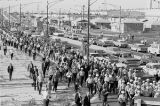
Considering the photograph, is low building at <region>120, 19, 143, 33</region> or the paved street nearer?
the paved street

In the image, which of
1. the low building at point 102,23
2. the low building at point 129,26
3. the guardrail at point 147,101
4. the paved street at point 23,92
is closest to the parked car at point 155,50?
the paved street at point 23,92

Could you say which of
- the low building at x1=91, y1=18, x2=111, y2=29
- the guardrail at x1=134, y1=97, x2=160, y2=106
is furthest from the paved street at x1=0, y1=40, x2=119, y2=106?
the low building at x1=91, y1=18, x2=111, y2=29

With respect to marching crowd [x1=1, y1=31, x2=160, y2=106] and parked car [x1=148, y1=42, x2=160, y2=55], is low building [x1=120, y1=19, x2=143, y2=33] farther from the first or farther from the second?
marching crowd [x1=1, y1=31, x2=160, y2=106]

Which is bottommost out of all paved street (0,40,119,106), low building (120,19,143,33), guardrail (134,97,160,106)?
paved street (0,40,119,106)

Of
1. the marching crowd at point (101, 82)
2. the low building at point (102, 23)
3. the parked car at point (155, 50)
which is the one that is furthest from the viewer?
the low building at point (102, 23)

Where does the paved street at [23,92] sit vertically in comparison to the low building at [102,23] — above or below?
below

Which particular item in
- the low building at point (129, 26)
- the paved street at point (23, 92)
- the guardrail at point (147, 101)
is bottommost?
the paved street at point (23, 92)

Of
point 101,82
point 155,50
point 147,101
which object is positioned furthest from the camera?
point 155,50

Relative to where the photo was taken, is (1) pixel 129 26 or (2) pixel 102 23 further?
(2) pixel 102 23

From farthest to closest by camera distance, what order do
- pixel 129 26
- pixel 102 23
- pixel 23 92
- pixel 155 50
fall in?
pixel 102 23, pixel 129 26, pixel 155 50, pixel 23 92

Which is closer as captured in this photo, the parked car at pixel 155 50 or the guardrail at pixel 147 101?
the guardrail at pixel 147 101

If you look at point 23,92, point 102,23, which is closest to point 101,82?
point 23,92

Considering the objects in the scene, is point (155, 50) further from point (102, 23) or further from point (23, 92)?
point (102, 23)

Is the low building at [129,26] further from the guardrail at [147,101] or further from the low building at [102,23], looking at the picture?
the guardrail at [147,101]
